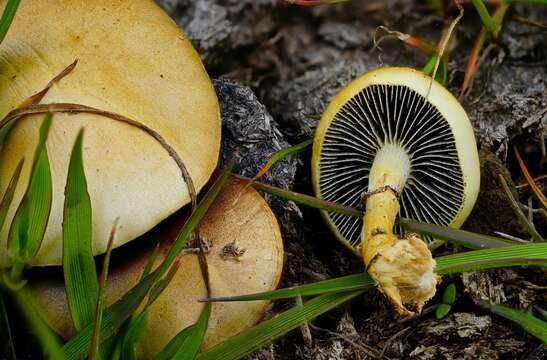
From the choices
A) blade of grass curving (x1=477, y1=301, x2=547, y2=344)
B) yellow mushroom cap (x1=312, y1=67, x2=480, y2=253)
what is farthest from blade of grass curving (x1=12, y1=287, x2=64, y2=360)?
blade of grass curving (x1=477, y1=301, x2=547, y2=344)

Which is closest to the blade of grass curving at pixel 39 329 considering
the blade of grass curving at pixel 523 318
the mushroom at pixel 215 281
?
the mushroom at pixel 215 281

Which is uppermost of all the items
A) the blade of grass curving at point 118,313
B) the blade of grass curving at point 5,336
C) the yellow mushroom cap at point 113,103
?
the yellow mushroom cap at point 113,103

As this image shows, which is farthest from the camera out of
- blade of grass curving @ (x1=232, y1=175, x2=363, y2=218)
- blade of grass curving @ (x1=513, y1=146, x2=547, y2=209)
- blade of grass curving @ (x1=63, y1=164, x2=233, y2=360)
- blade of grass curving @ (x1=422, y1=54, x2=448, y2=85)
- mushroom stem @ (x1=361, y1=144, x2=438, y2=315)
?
blade of grass curving @ (x1=422, y1=54, x2=448, y2=85)

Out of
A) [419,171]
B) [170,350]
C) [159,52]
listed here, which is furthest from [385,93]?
[170,350]

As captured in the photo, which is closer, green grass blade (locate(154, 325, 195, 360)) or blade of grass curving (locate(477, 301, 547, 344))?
green grass blade (locate(154, 325, 195, 360))

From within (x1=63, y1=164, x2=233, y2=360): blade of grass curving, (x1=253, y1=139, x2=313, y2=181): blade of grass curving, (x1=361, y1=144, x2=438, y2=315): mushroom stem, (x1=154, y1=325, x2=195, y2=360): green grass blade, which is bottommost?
(x1=154, y1=325, x2=195, y2=360): green grass blade

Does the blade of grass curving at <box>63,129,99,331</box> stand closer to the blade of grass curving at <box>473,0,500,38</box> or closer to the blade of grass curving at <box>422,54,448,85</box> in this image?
the blade of grass curving at <box>422,54,448,85</box>

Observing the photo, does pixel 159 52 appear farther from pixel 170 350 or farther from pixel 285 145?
pixel 170 350

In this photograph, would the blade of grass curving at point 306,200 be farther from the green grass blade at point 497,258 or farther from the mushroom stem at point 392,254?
the green grass blade at point 497,258
